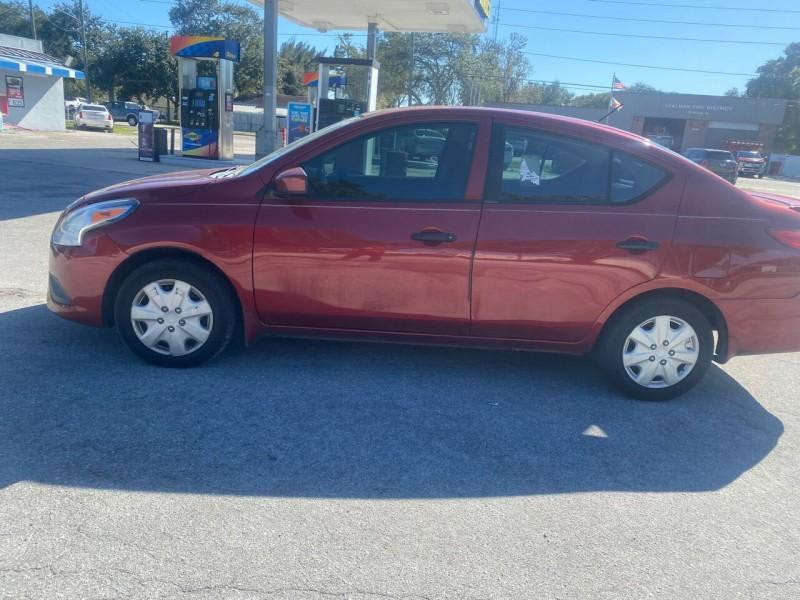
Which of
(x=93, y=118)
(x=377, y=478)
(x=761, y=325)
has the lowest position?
(x=377, y=478)

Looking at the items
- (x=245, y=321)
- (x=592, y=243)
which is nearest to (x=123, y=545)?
(x=245, y=321)

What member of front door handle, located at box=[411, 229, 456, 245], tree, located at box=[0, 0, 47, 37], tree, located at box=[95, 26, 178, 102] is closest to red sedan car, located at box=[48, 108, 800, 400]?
front door handle, located at box=[411, 229, 456, 245]

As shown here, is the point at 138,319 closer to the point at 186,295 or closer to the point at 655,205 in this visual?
the point at 186,295

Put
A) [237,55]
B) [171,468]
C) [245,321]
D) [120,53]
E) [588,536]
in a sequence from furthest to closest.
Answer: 1. [120,53]
2. [237,55]
3. [245,321]
4. [171,468]
5. [588,536]

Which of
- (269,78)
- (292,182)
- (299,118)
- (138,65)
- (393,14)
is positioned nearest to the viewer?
(292,182)

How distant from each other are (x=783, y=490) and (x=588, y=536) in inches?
50.4

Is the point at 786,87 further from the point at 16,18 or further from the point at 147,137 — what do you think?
the point at 16,18

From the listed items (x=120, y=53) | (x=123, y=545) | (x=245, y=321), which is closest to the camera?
(x=123, y=545)

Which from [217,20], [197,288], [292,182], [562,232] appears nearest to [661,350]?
[562,232]

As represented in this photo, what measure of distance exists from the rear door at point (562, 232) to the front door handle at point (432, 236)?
210 mm

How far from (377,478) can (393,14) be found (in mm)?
20255

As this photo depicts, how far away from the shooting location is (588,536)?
9.43ft

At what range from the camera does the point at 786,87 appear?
209ft

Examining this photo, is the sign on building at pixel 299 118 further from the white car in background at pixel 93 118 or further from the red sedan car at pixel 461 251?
the white car in background at pixel 93 118
